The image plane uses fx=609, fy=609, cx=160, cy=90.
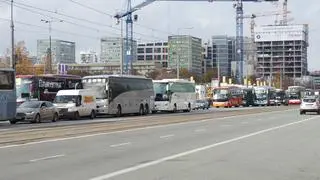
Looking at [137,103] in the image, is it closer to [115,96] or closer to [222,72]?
[115,96]

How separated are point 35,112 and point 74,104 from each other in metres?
5.91

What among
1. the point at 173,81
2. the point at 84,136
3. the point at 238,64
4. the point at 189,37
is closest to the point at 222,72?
the point at 238,64

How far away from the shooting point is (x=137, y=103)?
174 ft

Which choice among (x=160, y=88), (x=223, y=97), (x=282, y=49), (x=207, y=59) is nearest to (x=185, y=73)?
(x=207, y=59)

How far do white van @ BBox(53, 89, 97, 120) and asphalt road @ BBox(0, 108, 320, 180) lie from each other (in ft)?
67.5

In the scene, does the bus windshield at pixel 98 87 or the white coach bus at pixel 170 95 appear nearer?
the bus windshield at pixel 98 87

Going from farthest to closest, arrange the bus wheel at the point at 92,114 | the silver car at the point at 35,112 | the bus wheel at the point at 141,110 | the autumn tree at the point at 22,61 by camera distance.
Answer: the autumn tree at the point at 22,61 < the bus wheel at the point at 141,110 < the bus wheel at the point at 92,114 < the silver car at the point at 35,112

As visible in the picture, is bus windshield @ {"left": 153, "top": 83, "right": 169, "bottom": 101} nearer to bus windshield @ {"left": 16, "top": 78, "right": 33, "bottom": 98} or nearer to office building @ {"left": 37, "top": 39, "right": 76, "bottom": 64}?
bus windshield @ {"left": 16, "top": 78, "right": 33, "bottom": 98}

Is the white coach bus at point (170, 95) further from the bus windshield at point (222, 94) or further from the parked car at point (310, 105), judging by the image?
the bus windshield at point (222, 94)

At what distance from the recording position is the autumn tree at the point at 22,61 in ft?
267

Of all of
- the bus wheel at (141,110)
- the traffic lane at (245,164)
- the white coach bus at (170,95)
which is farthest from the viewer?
the white coach bus at (170,95)

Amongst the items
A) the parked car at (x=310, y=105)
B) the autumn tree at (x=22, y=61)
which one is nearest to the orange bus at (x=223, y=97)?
the autumn tree at (x=22, y=61)

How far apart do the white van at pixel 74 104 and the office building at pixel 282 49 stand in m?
113

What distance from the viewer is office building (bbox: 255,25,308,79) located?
154 meters
